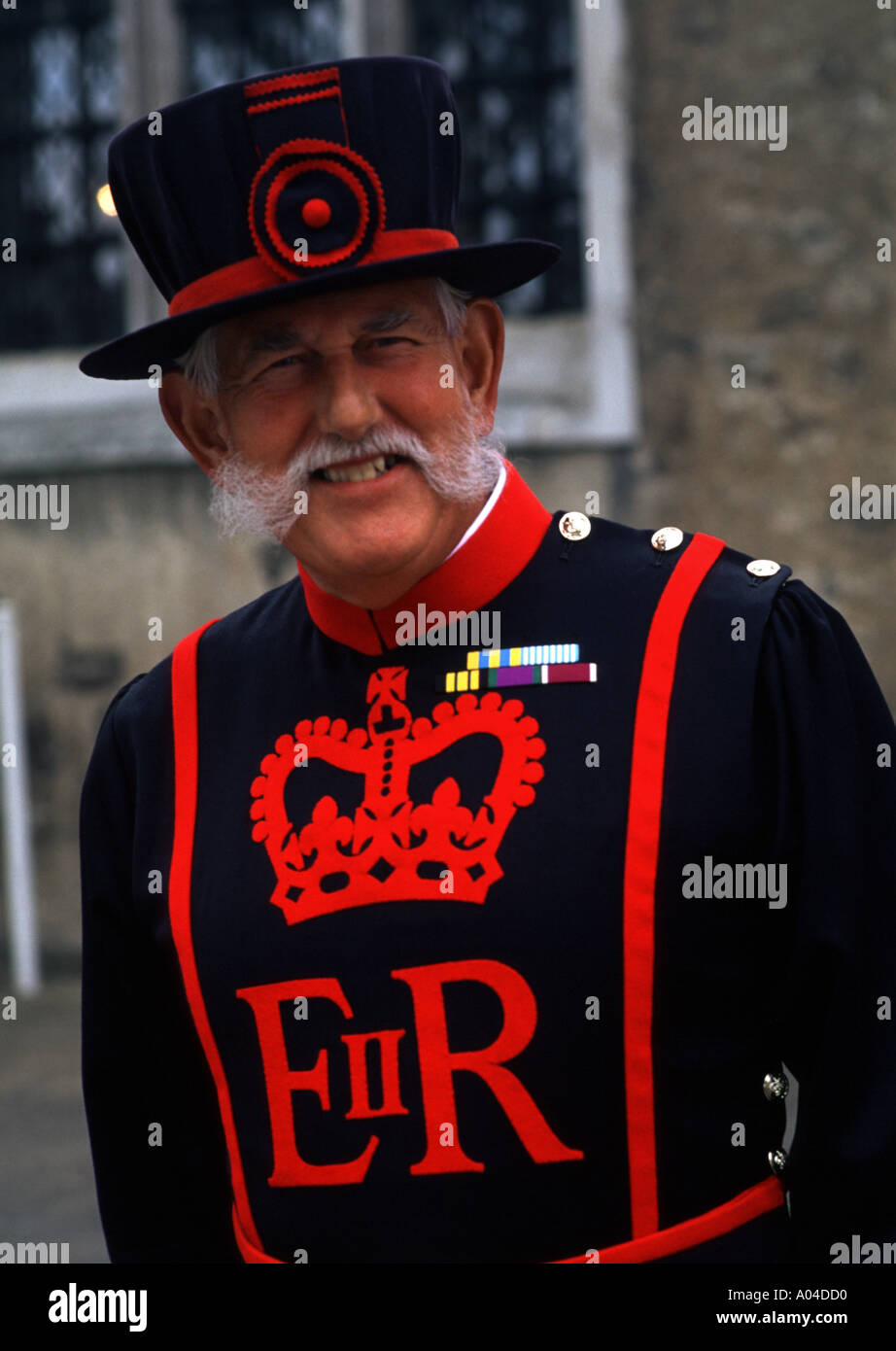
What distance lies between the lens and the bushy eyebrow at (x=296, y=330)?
192 cm

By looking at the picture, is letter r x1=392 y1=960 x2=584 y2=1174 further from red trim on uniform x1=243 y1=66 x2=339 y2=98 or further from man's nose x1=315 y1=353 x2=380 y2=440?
red trim on uniform x1=243 y1=66 x2=339 y2=98

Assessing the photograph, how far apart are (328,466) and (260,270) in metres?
0.23

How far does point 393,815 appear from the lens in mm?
1966

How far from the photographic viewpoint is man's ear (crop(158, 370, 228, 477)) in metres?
Result: 2.07

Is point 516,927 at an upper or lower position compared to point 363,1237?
upper

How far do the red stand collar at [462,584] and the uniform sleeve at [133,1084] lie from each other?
1.23 ft

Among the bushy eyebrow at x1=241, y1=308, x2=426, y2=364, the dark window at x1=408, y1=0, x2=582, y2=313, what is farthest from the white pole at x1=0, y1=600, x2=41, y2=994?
the bushy eyebrow at x1=241, y1=308, x2=426, y2=364

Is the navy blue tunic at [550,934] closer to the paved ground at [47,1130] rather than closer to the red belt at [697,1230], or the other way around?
the red belt at [697,1230]

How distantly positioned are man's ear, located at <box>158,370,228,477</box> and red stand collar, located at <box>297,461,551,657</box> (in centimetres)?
22

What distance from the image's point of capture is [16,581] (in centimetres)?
827

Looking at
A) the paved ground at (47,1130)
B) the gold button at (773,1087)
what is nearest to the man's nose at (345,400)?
the gold button at (773,1087)
